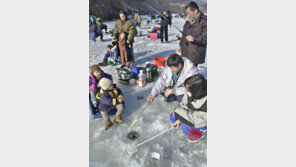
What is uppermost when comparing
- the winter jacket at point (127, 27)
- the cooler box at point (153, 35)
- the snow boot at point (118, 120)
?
the cooler box at point (153, 35)

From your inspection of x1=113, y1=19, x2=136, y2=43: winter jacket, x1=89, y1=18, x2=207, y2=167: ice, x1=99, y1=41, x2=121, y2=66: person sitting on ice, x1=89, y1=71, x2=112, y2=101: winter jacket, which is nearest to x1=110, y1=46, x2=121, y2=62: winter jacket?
x1=99, y1=41, x2=121, y2=66: person sitting on ice

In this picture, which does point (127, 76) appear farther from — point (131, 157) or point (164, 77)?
point (131, 157)

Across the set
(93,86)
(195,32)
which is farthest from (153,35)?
(93,86)

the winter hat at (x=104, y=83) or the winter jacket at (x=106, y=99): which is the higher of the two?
the winter hat at (x=104, y=83)

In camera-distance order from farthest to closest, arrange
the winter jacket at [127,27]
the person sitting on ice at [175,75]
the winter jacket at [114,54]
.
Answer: the winter jacket at [114,54], the winter jacket at [127,27], the person sitting on ice at [175,75]

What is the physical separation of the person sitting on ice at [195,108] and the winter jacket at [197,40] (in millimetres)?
1082

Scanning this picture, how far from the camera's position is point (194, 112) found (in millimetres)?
1781

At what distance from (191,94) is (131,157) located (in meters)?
1.17

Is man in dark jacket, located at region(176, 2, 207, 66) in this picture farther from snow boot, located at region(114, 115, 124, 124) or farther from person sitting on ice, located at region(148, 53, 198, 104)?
snow boot, located at region(114, 115, 124, 124)

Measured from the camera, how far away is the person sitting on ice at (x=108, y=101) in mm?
2324

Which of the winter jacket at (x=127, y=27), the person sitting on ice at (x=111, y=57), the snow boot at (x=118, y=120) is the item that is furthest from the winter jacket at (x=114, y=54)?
the snow boot at (x=118, y=120)

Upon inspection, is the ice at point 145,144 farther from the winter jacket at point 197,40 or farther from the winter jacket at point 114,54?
the winter jacket at point 114,54

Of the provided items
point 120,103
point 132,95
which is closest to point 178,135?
point 120,103

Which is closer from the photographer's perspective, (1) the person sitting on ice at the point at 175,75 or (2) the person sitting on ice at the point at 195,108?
(2) the person sitting on ice at the point at 195,108
